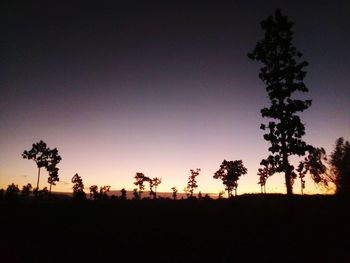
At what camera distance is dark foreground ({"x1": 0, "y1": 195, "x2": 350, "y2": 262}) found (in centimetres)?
2216

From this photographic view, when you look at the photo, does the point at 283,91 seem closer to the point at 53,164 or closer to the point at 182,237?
the point at 182,237

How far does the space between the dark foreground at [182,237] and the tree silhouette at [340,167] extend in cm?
2206

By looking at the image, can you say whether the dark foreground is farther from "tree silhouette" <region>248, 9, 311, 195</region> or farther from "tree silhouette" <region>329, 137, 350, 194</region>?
"tree silhouette" <region>329, 137, 350, 194</region>

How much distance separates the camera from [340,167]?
57.1m

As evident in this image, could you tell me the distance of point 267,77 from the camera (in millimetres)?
31859

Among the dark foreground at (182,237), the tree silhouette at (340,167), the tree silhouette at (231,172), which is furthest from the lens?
the tree silhouette at (231,172)

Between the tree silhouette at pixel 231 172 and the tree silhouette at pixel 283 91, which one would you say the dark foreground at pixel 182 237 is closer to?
the tree silhouette at pixel 283 91

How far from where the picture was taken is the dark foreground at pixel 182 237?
2216 cm

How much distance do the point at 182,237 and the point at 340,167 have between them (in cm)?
4149

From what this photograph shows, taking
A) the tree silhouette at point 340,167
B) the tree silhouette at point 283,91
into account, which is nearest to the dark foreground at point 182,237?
the tree silhouette at point 283,91

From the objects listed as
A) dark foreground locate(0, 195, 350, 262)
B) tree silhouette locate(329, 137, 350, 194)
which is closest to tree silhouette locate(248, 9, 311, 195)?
dark foreground locate(0, 195, 350, 262)

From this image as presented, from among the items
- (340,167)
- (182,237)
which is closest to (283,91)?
(182,237)

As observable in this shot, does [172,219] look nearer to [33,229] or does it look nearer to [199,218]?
[199,218]

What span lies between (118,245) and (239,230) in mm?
10559
